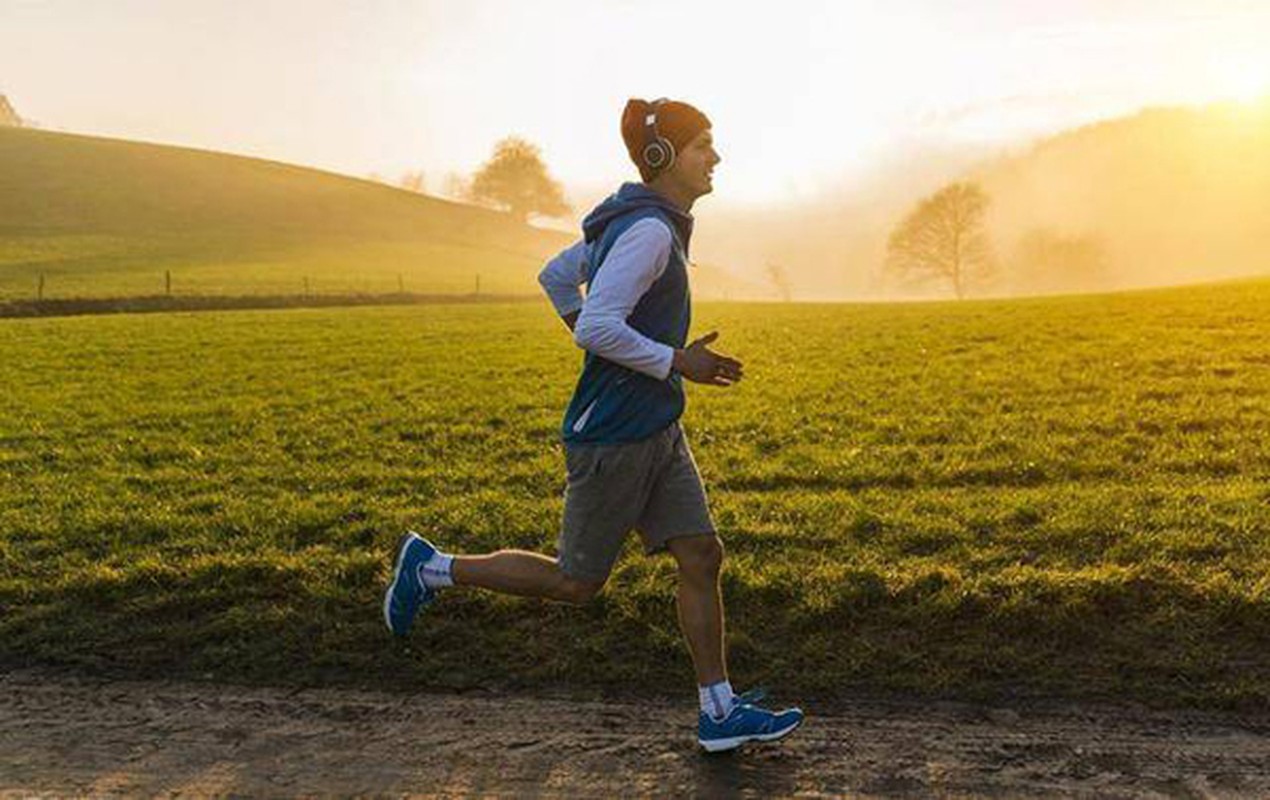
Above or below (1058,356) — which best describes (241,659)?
below

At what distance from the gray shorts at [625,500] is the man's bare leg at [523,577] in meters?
0.07

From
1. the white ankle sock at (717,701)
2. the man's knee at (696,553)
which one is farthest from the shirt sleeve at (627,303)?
the white ankle sock at (717,701)

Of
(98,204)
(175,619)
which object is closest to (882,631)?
(175,619)

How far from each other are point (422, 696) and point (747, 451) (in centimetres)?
604

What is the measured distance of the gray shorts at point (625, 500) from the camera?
433cm

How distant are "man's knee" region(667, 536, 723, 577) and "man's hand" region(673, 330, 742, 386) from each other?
2.49ft

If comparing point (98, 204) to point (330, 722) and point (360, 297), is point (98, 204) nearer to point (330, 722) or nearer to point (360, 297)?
point (360, 297)

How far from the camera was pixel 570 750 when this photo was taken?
4.54 meters

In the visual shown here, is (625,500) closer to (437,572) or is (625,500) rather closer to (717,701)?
(717,701)

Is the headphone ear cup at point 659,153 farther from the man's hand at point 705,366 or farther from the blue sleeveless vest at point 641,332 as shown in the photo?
the man's hand at point 705,366

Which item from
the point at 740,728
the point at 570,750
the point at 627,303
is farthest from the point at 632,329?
the point at 570,750

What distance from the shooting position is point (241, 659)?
228 inches

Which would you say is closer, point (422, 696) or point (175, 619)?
point (422, 696)

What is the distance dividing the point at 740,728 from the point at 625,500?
3.41ft
